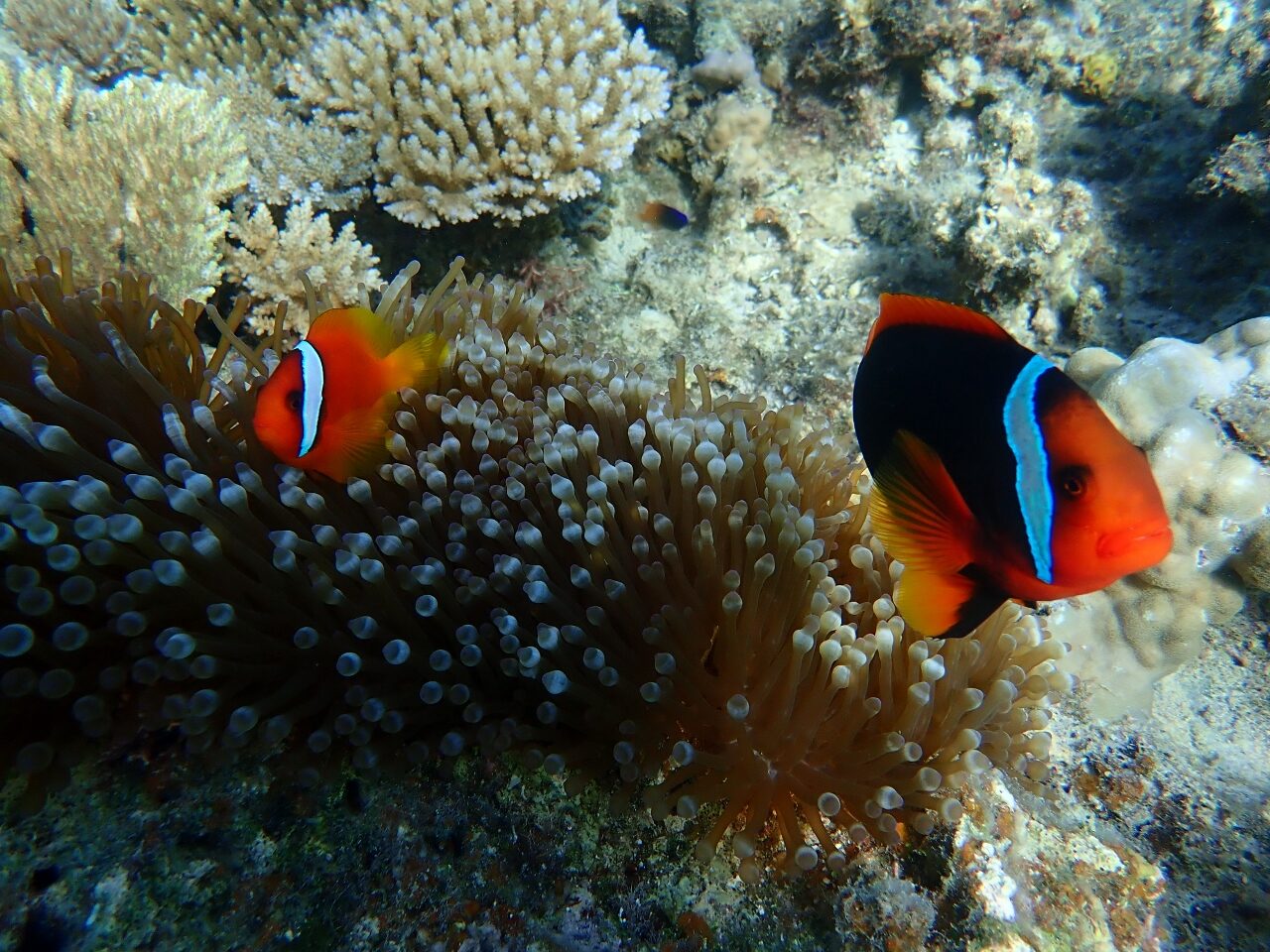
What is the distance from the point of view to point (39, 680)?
134cm

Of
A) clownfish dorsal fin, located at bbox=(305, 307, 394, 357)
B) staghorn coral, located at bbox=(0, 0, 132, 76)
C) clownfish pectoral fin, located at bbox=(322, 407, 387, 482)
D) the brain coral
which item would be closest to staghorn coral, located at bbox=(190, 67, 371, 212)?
staghorn coral, located at bbox=(0, 0, 132, 76)

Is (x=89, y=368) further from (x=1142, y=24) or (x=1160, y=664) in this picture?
(x=1142, y=24)

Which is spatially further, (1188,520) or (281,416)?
(1188,520)

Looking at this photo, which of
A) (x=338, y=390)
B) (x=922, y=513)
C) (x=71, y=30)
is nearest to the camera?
(x=922, y=513)

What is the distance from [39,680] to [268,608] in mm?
396

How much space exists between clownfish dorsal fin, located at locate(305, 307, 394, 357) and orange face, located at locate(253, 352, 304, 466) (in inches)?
6.5

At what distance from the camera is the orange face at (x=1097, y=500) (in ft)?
3.82

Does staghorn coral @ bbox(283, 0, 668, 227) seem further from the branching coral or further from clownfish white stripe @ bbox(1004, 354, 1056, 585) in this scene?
clownfish white stripe @ bbox(1004, 354, 1056, 585)

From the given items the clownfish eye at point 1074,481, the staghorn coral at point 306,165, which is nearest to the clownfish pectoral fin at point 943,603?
the clownfish eye at point 1074,481

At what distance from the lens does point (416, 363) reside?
193 cm

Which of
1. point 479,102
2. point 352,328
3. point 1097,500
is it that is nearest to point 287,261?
point 479,102

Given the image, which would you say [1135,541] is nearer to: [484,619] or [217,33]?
[484,619]

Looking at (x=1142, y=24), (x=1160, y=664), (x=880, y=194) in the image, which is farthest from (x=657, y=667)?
(x=1142, y=24)

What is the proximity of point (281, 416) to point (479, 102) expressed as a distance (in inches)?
91.7
